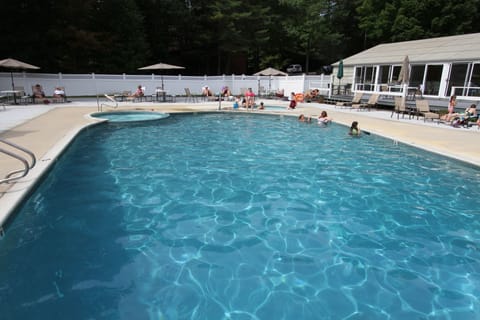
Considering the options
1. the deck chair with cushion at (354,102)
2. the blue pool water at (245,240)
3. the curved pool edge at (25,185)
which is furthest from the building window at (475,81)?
the curved pool edge at (25,185)

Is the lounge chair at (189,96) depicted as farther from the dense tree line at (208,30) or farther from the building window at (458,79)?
the building window at (458,79)

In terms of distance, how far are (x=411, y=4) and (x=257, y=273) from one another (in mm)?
36528

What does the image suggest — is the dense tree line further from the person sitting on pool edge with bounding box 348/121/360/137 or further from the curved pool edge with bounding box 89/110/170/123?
the person sitting on pool edge with bounding box 348/121/360/137

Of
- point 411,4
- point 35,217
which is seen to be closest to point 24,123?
point 35,217

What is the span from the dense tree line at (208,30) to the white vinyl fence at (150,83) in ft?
20.9

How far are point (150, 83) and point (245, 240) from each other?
70.3 ft

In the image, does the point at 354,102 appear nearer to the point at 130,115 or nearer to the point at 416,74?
the point at 416,74

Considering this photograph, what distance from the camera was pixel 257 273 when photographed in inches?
154

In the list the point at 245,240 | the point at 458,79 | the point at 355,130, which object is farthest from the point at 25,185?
the point at 458,79

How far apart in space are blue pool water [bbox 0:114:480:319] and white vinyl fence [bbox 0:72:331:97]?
1527 cm

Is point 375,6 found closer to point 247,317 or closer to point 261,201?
point 261,201

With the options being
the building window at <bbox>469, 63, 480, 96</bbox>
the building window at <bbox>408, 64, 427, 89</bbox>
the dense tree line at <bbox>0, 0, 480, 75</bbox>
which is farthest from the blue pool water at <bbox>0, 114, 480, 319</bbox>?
the dense tree line at <bbox>0, 0, 480, 75</bbox>

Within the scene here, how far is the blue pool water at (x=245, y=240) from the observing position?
11.2 ft

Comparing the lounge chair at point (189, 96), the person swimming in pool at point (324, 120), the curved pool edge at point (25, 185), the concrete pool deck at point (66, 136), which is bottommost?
the curved pool edge at point (25, 185)
